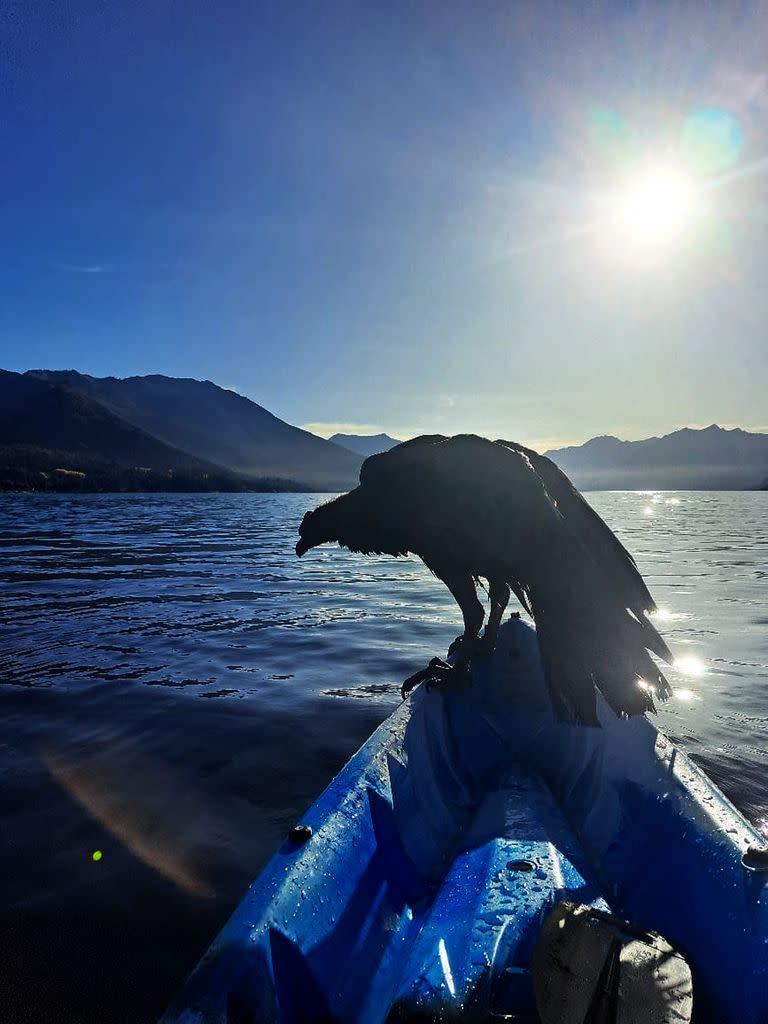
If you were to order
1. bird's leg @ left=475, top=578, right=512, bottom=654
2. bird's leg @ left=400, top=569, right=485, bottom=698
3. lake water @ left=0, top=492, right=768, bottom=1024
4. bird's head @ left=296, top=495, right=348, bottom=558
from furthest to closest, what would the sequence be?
bird's leg @ left=475, top=578, right=512, bottom=654 → bird's leg @ left=400, top=569, right=485, bottom=698 → bird's head @ left=296, top=495, right=348, bottom=558 → lake water @ left=0, top=492, right=768, bottom=1024

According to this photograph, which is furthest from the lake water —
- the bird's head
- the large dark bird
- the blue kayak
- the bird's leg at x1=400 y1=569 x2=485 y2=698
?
the large dark bird

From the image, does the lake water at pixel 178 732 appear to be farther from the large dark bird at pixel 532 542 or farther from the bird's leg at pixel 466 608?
the large dark bird at pixel 532 542

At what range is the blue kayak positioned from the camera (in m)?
2.05

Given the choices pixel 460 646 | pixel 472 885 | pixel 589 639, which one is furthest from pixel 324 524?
pixel 472 885

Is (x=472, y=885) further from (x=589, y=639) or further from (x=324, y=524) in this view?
(x=324, y=524)

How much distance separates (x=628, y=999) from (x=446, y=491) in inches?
115

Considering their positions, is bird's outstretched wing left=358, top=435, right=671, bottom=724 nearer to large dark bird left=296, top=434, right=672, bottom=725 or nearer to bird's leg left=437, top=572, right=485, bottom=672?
large dark bird left=296, top=434, right=672, bottom=725

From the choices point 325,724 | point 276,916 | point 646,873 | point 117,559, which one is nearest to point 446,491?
point 646,873

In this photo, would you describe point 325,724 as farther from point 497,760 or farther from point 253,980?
point 253,980

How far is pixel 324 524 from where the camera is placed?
5.16 metres

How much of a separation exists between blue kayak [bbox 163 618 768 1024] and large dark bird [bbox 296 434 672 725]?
0.66 m

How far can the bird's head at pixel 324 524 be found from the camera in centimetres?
509

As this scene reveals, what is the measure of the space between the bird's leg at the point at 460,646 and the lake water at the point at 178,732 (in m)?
1.06

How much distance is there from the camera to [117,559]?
60.6ft
